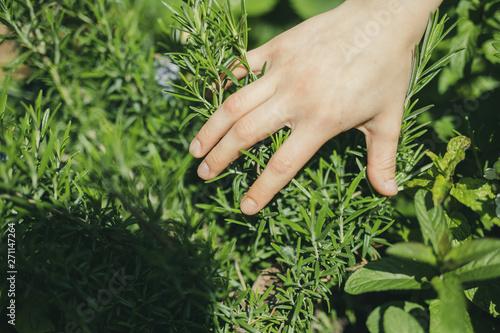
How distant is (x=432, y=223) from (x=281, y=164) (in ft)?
1.80

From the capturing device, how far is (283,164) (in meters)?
1.18

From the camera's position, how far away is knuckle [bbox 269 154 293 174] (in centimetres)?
118

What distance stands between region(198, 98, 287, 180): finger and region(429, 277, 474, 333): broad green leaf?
30.0 inches

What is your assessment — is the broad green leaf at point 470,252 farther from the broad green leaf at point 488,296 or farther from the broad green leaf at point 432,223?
the broad green leaf at point 488,296

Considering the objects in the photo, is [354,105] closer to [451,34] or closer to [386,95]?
[386,95]

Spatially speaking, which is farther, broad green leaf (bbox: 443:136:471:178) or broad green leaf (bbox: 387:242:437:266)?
broad green leaf (bbox: 443:136:471:178)

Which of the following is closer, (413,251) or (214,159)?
(413,251)

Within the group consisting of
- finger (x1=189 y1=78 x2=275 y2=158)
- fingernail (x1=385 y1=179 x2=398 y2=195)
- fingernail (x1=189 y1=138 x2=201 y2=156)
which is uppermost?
finger (x1=189 y1=78 x2=275 y2=158)

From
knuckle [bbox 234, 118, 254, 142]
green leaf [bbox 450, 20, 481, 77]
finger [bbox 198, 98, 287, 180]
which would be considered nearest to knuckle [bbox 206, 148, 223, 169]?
finger [bbox 198, 98, 287, 180]

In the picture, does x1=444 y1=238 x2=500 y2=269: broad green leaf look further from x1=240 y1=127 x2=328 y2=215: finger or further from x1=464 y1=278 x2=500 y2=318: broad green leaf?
x1=240 y1=127 x2=328 y2=215: finger

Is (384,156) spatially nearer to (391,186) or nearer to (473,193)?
(391,186)

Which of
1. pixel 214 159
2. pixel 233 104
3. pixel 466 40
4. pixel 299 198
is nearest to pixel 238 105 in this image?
pixel 233 104

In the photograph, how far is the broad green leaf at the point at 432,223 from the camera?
1.00 m

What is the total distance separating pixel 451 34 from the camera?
4.84ft
